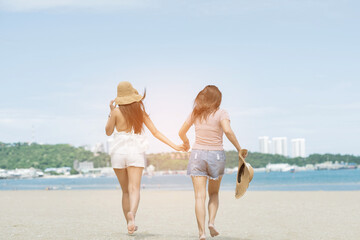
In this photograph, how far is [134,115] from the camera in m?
6.67

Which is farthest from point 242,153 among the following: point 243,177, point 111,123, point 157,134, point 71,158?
point 71,158

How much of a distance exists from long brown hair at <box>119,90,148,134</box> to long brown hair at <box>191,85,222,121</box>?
2.55 ft

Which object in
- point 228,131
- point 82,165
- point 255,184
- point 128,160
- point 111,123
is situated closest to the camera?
point 228,131

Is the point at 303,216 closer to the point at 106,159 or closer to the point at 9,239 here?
the point at 9,239

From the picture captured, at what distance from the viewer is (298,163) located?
170m

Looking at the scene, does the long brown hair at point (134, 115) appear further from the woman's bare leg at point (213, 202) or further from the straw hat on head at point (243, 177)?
the straw hat on head at point (243, 177)

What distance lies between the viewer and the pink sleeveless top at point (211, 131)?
617cm

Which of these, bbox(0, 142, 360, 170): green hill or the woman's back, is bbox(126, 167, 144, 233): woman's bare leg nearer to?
the woman's back

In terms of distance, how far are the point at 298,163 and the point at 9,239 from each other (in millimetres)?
168101

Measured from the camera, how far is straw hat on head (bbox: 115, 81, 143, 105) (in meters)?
6.70

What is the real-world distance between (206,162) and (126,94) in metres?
1.44

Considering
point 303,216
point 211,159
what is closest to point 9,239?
point 211,159

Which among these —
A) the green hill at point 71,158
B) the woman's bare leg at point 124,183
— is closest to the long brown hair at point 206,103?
the woman's bare leg at point 124,183

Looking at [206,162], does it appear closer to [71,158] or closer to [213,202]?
[213,202]
